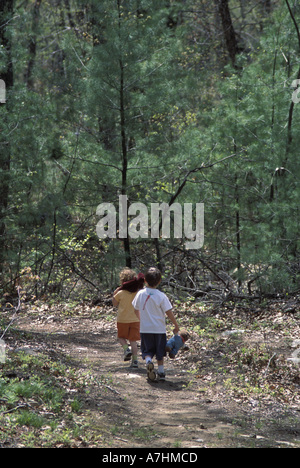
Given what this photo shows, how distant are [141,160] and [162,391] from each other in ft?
20.3

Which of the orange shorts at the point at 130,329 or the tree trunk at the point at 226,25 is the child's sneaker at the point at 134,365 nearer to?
the orange shorts at the point at 130,329

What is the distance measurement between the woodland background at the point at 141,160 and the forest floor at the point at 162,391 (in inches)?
89.8

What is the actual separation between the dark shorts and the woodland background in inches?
167

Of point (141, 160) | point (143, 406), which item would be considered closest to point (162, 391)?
point (143, 406)

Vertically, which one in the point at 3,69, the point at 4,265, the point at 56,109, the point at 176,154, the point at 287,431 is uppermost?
the point at 3,69

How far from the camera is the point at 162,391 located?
618 centimetres

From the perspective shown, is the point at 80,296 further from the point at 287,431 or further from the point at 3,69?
the point at 287,431

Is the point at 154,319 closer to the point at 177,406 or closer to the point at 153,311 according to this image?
the point at 153,311

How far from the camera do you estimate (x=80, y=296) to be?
41.5ft

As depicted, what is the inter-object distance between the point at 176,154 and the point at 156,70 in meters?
1.81

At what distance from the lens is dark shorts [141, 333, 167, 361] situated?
21.6 feet
